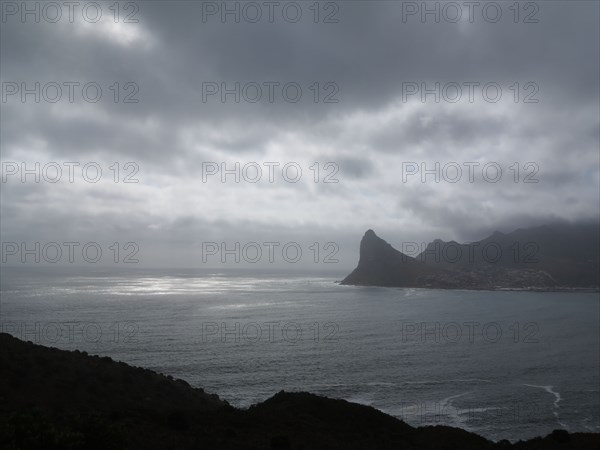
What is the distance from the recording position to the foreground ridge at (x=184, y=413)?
36562 millimetres

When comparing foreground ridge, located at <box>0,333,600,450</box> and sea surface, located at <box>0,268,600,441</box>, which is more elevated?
foreground ridge, located at <box>0,333,600,450</box>

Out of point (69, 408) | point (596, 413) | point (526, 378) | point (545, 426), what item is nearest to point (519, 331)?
point (526, 378)

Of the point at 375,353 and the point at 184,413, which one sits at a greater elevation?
the point at 184,413

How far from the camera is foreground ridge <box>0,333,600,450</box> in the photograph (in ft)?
120

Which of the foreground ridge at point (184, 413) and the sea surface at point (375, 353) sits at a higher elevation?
the foreground ridge at point (184, 413)

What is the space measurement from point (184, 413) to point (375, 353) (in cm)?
6346

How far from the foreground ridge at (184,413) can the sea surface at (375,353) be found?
16159 millimetres

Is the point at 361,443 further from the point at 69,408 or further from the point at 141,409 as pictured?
the point at 69,408

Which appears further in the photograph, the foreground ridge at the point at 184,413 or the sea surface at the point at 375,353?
the sea surface at the point at 375,353

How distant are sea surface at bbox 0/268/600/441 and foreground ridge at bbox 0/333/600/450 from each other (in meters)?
16.2

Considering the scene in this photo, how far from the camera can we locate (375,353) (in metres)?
98.3

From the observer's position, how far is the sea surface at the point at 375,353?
66.4 meters

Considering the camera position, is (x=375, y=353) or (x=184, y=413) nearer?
(x=184, y=413)

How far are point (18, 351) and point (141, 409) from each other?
18.9 m
